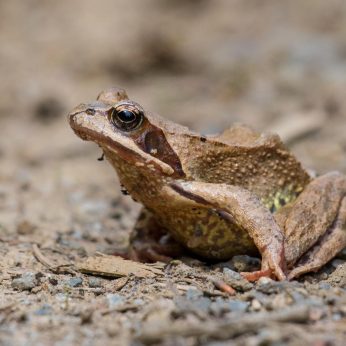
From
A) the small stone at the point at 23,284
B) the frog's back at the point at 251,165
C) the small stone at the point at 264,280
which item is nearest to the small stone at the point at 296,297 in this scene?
the small stone at the point at 264,280

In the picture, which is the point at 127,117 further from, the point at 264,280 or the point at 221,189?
the point at 264,280

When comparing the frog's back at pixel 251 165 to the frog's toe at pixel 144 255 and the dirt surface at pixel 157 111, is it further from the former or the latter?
the frog's toe at pixel 144 255

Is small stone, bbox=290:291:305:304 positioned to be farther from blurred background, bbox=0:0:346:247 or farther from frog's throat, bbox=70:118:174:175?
blurred background, bbox=0:0:346:247

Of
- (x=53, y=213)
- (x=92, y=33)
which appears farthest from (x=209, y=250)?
(x=92, y=33)

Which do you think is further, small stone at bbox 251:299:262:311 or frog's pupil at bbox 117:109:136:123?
frog's pupil at bbox 117:109:136:123

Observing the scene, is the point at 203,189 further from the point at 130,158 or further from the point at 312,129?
the point at 312,129

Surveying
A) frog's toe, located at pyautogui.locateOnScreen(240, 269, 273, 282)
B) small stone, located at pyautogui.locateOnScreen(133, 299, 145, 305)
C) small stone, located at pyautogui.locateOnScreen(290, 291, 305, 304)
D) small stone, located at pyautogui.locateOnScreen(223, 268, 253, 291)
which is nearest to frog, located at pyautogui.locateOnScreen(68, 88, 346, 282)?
frog's toe, located at pyautogui.locateOnScreen(240, 269, 273, 282)
